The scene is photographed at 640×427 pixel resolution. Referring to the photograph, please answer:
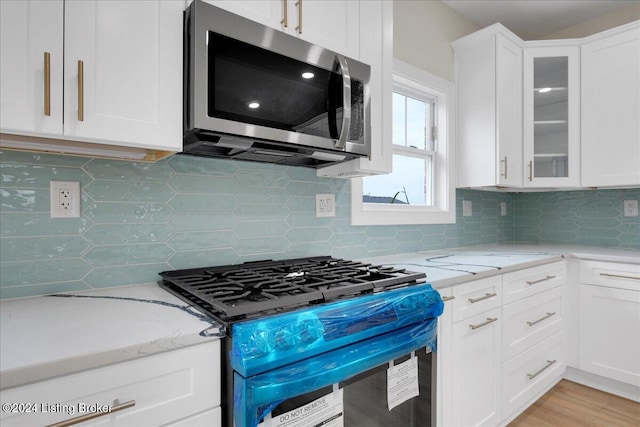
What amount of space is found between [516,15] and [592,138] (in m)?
1.13

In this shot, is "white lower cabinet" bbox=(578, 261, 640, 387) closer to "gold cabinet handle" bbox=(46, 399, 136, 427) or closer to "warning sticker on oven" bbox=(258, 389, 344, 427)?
"warning sticker on oven" bbox=(258, 389, 344, 427)

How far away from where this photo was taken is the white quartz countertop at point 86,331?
2.32ft

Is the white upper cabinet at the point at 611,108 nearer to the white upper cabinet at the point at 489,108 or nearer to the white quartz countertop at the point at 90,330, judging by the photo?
the white upper cabinet at the point at 489,108

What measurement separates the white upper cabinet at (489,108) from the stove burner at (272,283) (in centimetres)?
148

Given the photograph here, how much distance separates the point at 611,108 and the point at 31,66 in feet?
10.6

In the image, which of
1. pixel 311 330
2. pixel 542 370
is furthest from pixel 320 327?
pixel 542 370

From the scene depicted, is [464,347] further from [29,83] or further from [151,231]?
[29,83]

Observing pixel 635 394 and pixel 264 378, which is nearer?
pixel 264 378

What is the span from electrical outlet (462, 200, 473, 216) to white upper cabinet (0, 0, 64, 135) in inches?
102

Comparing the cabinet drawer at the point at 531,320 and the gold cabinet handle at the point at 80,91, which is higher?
the gold cabinet handle at the point at 80,91

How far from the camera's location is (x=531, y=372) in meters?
2.13

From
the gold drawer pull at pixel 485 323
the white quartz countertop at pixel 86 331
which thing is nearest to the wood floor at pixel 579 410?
the gold drawer pull at pixel 485 323

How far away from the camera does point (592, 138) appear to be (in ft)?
8.57

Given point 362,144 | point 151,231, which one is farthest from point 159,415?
point 362,144
